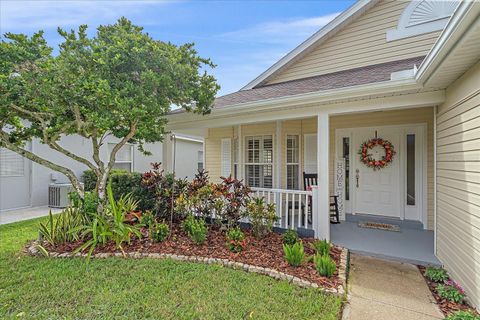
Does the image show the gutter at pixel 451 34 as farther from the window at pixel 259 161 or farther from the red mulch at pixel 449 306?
the window at pixel 259 161

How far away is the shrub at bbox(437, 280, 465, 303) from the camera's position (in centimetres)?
320

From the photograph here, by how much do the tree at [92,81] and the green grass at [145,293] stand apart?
1869 mm

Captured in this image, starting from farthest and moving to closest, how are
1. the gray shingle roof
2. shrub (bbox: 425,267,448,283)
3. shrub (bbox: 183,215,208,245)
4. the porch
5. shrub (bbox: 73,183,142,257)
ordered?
the porch < the gray shingle roof < shrub (bbox: 183,215,208,245) < shrub (bbox: 73,183,142,257) < shrub (bbox: 425,267,448,283)

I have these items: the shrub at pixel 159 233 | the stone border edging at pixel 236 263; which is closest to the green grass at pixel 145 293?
the stone border edging at pixel 236 263

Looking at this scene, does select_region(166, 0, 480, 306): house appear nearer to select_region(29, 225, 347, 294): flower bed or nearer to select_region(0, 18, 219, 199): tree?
select_region(29, 225, 347, 294): flower bed

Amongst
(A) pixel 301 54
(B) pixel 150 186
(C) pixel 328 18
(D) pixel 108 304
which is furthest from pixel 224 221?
(C) pixel 328 18

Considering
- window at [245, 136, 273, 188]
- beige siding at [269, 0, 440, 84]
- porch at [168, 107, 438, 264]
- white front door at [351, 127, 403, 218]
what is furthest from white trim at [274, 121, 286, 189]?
beige siding at [269, 0, 440, 84]

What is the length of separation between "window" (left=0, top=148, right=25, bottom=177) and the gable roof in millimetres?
8258

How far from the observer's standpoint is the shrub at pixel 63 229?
487cm

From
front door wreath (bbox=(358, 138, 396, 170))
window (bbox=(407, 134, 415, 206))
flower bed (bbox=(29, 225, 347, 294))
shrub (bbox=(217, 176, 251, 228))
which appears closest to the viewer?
flower bed (bbox=(29, 225, 347, 294))

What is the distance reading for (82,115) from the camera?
512 centimetres

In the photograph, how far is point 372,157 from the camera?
6.31 metres

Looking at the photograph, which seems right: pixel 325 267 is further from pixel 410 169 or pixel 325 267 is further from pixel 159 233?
pixel 410 169

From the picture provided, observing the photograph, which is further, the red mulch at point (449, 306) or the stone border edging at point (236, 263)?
the stone border edging at point (236, 263)
